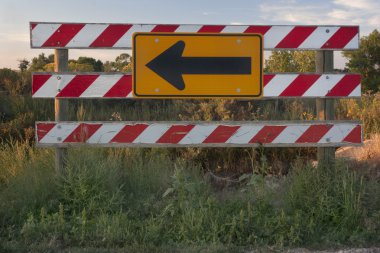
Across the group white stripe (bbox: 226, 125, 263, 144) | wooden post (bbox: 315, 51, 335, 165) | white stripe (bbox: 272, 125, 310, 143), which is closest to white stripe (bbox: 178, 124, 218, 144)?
white stripe (bbox: 226, 125, 263, 144)

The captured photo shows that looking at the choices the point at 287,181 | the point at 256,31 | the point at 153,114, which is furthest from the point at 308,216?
the point at 153,114

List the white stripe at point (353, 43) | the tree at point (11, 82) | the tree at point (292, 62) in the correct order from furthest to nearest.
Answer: the tree at point (292, 62), the tree at point (11, 82), the white stripe at point (353, 43)

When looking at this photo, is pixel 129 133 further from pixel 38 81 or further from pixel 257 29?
pixel 257 29

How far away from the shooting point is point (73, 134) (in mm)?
6059

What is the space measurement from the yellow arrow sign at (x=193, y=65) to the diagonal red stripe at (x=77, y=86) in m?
0.55

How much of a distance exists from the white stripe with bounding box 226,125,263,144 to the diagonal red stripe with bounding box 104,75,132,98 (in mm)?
1358

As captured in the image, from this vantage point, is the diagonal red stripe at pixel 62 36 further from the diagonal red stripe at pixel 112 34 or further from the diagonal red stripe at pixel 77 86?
the diagonal red stripe at pixel 77 86

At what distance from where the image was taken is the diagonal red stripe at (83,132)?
6.05m

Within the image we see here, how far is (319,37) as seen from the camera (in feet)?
20.2

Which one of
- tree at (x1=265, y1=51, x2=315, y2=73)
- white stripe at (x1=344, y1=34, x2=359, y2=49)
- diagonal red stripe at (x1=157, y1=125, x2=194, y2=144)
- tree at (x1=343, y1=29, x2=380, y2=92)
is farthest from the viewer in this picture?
tree at (x1=343, y1=29, x2=380, y2=92)

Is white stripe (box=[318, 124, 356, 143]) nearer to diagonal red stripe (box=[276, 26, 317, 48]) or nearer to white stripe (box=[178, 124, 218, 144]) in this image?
diagonal red stripe (box=[276, 26, 317, 48])

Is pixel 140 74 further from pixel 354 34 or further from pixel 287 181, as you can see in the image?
pixel 354 34

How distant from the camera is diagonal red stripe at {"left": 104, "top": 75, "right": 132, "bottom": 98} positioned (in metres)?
6.05

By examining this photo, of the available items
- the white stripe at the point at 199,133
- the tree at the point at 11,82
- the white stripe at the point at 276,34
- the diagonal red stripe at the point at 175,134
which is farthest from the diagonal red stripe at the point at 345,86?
the tree at the point at 11,82
